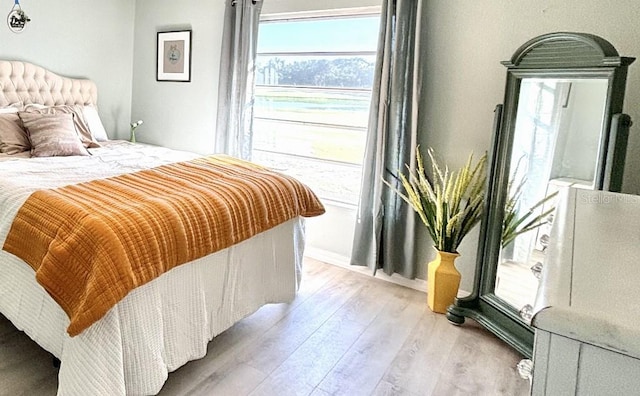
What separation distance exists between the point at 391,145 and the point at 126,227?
77.1 inches

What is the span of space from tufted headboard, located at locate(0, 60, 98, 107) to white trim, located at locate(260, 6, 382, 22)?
72.4 inches

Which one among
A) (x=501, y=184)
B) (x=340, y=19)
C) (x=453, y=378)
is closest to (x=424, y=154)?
(x=501, y=184)

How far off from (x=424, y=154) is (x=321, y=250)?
4.04 ft

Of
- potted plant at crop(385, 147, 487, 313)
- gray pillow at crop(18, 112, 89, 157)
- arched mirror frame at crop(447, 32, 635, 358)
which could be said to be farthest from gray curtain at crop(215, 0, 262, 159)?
arched mirror frame at crop(447, 32, 635, 358)

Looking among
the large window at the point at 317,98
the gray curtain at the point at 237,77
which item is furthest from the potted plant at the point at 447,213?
the gray curtain at the point at 237,77

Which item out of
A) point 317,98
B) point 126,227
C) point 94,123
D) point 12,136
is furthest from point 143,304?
point 94,123

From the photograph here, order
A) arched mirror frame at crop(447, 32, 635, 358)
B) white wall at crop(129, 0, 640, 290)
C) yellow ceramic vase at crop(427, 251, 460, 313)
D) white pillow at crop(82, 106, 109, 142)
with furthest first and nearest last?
1. white pillow at crop(82, 106, 109, 142)
2. yellow ceramic vase at crop(427, 251, 460, 313)
3. white wall at crop(129, 0, 640, 290)
4. arched mirror frame at crop(447, 32, 635, 358)

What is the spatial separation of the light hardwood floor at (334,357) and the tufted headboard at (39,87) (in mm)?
2057

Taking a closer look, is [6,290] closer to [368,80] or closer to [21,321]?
[21,321]

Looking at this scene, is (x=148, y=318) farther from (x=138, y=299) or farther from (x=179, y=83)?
(x=179, y=83)

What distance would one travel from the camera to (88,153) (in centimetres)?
335

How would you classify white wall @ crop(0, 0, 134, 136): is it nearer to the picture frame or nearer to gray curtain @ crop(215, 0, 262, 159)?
the picture frame

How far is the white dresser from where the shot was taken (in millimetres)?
574

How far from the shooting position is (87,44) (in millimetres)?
4215
